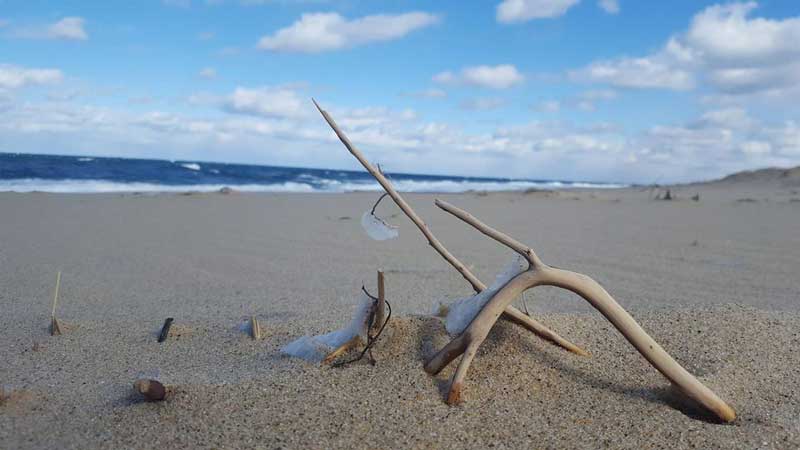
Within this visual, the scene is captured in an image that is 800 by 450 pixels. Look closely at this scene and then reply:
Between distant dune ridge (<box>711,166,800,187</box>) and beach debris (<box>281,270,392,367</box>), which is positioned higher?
distant dune ridge (<box>711,166,800,187</box>)

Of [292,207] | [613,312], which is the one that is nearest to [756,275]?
[613,312]

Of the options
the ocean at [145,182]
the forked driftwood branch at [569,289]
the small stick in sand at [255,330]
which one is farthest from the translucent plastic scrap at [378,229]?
the ocean at [145,182]

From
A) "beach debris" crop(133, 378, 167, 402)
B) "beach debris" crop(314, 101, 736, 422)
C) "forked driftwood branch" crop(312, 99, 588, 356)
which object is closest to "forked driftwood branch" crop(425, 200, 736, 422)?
"beach debris" crop(314, 101, 736, 422)

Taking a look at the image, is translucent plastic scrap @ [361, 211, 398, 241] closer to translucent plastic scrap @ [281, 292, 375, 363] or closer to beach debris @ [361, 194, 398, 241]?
beach debris @ [361, 194, 398, 241]

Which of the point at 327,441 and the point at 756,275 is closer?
the point at 327,441

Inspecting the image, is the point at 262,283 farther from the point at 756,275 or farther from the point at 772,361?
the point at 756,275
